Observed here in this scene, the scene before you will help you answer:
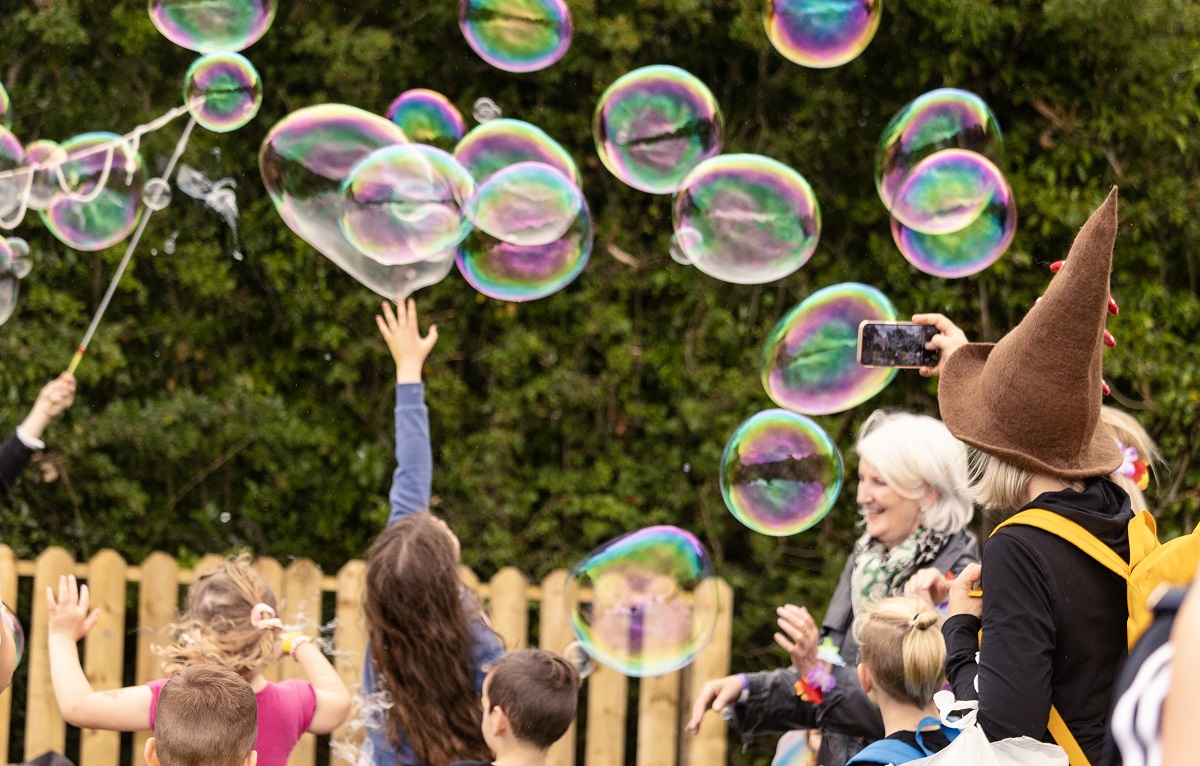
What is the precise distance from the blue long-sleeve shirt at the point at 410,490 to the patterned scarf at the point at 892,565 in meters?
0.84

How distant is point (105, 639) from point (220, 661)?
2.16m

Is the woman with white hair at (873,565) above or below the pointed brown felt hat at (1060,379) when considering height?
below

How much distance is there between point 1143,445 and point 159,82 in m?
4.63

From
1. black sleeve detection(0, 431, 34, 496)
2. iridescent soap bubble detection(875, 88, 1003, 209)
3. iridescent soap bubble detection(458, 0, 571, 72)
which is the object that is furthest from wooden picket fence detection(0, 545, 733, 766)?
iridescent soap bubble detection(458, 0, 571, 72)

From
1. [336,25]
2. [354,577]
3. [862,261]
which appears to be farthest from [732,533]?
[336,25]

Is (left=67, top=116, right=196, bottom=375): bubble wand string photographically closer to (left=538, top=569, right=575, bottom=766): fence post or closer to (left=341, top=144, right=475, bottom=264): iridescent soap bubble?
(left=341, top=144, right=475, bottom=264): iridescent soap bubble

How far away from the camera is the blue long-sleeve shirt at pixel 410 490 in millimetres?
2840

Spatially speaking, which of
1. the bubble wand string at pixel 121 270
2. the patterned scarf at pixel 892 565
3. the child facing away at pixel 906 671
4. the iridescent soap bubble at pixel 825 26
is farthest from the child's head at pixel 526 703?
the iridescent soap bubble at pixel 825 26

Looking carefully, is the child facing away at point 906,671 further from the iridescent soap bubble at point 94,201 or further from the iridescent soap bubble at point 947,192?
the iridescent soap bubble at point 94,201

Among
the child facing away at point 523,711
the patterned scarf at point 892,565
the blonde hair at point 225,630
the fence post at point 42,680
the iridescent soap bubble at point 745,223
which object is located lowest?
the fence post at point 42,680

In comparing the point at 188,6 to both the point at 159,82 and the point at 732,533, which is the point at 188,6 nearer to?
the point at 159,82

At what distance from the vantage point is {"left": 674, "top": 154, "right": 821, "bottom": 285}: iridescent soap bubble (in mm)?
3951

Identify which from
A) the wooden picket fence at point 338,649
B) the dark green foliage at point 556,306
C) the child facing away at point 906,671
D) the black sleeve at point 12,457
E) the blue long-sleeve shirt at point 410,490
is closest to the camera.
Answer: the child facing away at point 906,671

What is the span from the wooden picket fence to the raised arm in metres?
1.30
